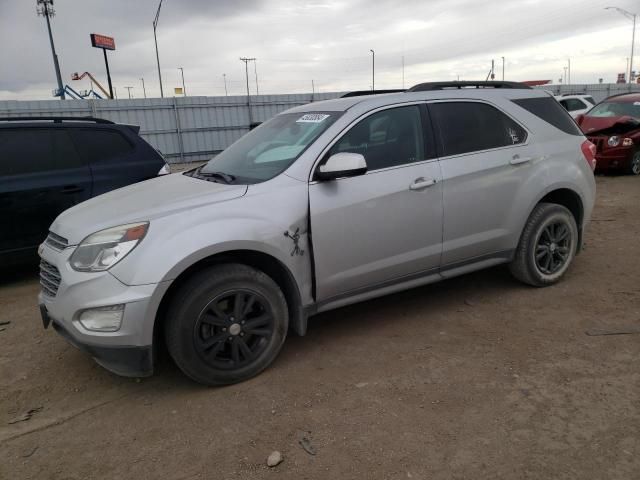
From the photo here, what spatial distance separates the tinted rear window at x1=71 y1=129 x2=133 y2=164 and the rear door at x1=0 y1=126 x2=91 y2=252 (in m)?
0.10

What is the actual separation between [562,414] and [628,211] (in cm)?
598

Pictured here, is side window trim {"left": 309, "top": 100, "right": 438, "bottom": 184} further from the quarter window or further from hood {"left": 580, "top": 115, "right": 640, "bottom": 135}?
hood {"left": 580, "top": 115, "right": 640, "bottom": 135}

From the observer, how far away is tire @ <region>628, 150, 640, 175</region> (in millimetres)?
10416

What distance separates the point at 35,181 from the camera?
204 inches

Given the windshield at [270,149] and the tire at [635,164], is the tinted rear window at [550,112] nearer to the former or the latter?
the windshield at [270,149]

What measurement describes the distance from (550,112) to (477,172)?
1153 mm

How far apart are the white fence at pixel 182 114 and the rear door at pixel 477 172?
623 inches

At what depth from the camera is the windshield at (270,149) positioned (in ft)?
11.2

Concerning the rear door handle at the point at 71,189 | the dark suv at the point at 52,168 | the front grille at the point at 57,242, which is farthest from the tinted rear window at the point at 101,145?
the front grille at the point at 57,242

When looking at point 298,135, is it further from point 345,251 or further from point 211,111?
point 211,111

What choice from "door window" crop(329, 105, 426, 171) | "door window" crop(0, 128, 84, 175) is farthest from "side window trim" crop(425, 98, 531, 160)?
"door window" crop(0, 128, 84, 175)

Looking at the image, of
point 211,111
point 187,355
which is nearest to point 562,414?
point 187,355

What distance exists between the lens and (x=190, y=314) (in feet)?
9.35

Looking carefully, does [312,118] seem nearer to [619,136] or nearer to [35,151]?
[35,151]
